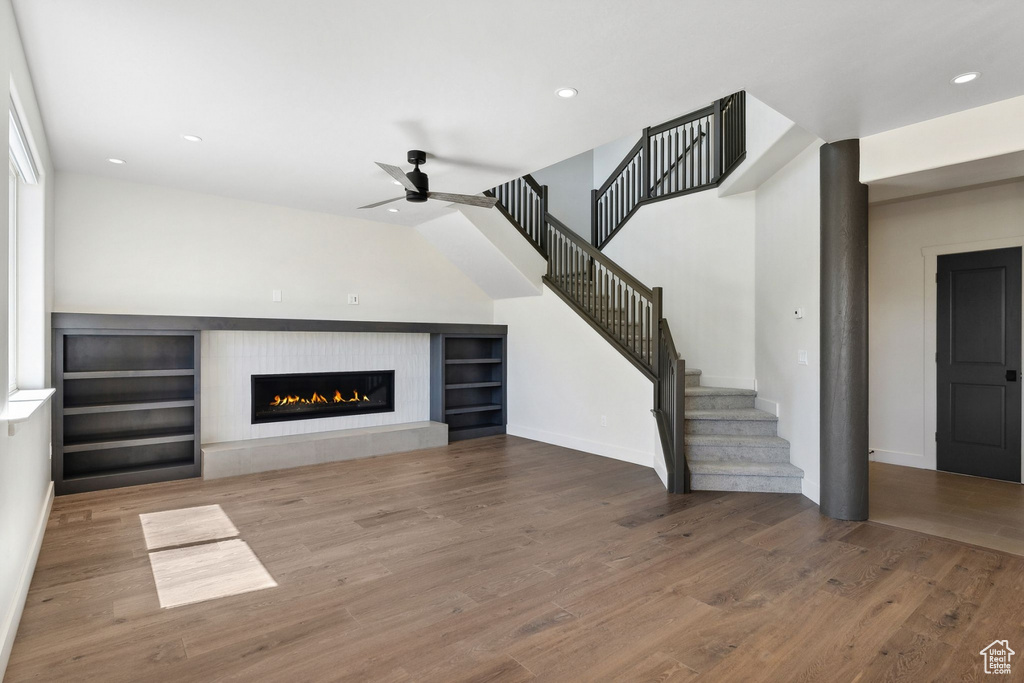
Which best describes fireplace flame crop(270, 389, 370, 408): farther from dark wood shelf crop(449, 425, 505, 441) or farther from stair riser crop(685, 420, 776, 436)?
stair riser crop(685, 420, 776, 436)

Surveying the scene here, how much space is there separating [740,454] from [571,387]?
2118 mm

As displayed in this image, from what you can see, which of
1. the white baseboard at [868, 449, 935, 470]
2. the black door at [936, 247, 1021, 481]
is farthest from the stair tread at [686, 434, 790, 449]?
the black door at [936, 247, 1021, 481]

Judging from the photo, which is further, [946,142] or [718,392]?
[718,392]

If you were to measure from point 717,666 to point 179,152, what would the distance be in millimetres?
4887

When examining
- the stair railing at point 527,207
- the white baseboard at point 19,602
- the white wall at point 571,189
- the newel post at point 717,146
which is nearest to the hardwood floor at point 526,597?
the white baseboard at point 19,602

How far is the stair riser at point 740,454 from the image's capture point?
4.88 metres

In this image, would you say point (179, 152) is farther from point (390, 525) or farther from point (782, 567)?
point (782, 567)

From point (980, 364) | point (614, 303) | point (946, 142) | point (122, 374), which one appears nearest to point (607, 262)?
point (614, 303)

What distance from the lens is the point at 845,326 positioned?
3916 millimetres

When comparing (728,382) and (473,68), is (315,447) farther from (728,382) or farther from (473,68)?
(728,382)

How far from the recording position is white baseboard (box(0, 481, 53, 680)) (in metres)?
2.12

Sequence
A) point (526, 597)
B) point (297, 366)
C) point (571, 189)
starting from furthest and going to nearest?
point (571, 189) → point (297, 366) → point (526, 597)

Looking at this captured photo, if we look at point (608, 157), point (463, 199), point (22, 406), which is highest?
point (608, 157)

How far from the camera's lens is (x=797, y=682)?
6.77ft
